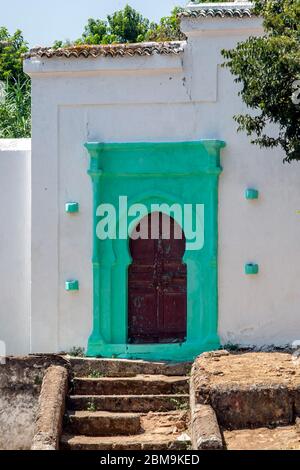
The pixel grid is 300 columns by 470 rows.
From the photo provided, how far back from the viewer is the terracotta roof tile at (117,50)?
14.7m

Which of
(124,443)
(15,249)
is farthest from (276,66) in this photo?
(15,249)

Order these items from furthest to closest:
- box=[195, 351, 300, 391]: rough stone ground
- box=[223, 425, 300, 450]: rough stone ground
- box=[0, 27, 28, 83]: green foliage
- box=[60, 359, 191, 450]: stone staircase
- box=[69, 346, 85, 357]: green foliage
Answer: box=[0, 27, 28, 83]: green foliage < box=[69, 346, 85, 357]: green foliage < box=[60, 359, 191, 450]: stone staircase < box=[195, 351, 300, 391]: rough stone ground < box=[223, 425, 300, 450]: rough stone ground

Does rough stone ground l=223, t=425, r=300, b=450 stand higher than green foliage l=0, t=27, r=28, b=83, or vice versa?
green foliage l=0, t=27, r=28, b=83

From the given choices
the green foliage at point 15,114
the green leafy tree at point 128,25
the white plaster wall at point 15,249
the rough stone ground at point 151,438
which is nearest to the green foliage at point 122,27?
the green leafy tree at point 128,25

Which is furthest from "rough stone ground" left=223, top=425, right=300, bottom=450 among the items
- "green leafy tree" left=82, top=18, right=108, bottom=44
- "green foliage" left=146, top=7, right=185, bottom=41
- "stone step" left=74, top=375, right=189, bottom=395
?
"green leafy tree" left=82, top=18, right=108, bottom=44

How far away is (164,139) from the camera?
1484 centimetres

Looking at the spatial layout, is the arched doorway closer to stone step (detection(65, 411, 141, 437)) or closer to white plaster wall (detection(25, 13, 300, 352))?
white plaster wall (detection(25, 13, 300, 352))

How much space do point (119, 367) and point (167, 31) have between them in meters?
12.2

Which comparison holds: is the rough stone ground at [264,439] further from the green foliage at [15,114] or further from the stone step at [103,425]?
the green foliage at [15,114]

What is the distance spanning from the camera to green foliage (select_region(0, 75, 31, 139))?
892 inches

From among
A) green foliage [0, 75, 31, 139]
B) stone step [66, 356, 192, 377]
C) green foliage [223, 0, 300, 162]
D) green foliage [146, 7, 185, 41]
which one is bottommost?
stone step [66, 356, 192, 377]

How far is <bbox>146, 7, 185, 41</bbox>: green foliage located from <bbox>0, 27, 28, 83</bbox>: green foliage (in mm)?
4006

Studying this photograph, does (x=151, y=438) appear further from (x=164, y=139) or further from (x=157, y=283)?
(x=164, y=139)

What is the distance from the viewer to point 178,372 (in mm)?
14031
